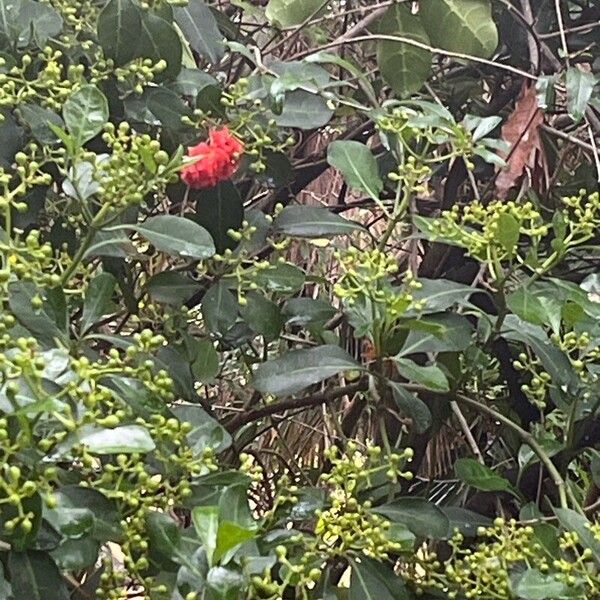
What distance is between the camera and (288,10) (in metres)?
0.99

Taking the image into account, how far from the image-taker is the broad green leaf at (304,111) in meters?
0.85

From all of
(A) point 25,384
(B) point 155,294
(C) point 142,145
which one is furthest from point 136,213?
(A) point 25,384

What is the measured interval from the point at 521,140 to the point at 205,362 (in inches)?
15.7

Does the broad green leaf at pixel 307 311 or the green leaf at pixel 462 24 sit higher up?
the green leaf at pixel 462 24

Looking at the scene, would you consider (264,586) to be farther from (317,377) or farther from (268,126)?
(268,126)

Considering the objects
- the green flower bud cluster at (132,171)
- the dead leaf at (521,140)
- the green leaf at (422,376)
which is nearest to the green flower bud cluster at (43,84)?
the green flower bud cluster at (132,171)

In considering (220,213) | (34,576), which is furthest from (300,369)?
(34,576)

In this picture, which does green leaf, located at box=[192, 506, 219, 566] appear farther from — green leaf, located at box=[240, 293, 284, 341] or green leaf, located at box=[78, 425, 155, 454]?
green leaf, located at box=[240, 293, 284, 341]

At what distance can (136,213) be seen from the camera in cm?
83

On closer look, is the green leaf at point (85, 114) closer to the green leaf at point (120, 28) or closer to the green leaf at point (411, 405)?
the green leaf at point (120, 28)

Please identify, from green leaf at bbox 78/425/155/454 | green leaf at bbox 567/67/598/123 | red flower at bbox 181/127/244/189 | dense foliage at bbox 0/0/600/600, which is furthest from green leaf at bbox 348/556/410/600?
green leaf at bbox 567/67/598/123

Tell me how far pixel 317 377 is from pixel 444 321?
0.38 ft

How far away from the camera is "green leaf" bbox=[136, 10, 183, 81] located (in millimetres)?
817

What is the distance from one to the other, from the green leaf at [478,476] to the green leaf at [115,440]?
1.13 ft
